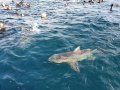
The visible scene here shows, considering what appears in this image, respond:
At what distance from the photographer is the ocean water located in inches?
419

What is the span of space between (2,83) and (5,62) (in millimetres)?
2111

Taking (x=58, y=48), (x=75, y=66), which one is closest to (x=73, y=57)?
(x=75, y=66)

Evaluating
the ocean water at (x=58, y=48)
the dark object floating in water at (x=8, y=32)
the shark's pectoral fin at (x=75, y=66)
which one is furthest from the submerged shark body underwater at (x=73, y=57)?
the dark object floating in water at (x=8, y=32)

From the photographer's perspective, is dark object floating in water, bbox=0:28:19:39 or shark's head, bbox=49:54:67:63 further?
dark object floating in water, bbox=0:28:19:39

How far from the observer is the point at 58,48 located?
13.9m

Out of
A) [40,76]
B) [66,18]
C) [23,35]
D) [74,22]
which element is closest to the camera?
[40,76]

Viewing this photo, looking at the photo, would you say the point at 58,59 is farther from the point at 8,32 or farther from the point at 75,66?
the point at 8,32

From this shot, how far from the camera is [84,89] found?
10172mm

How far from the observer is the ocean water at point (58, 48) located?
10641 mm

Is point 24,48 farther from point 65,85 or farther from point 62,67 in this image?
point 65,85

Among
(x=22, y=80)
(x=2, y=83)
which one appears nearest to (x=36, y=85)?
(x=22, y=80)

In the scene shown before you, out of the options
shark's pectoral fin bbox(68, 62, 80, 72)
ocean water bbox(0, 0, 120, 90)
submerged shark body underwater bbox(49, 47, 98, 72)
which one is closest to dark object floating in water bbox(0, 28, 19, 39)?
ocean water bbox(0, 0, 120, 90)

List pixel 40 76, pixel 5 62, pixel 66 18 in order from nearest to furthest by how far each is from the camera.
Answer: pixel 40 76 < pixel 5 62 < pixel 66 18

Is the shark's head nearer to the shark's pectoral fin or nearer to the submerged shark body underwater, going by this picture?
the submerged shark body underwater
